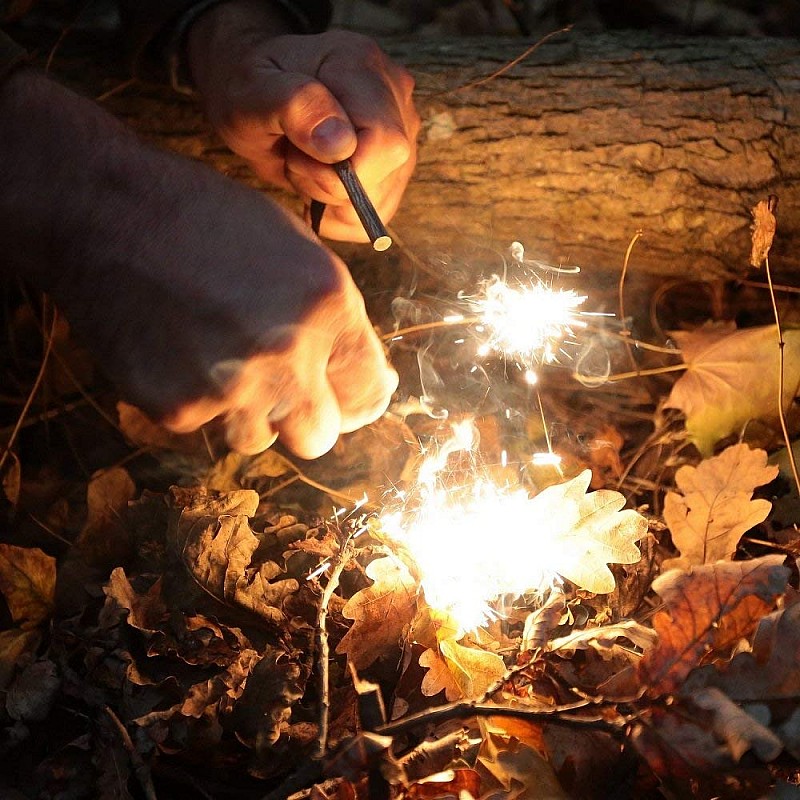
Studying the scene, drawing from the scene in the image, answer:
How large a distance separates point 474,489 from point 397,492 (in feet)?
0.61

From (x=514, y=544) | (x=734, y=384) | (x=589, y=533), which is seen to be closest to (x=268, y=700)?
(x=514, y=544)

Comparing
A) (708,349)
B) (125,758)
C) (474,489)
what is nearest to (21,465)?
(125,758)

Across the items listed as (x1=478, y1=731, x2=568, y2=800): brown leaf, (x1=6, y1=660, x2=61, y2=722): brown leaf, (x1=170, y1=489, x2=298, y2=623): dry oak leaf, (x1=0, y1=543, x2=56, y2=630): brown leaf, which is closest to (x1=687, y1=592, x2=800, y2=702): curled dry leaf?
(x1=478, y1=731, x2=568, y2=800): brown leaf

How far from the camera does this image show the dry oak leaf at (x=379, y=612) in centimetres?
150

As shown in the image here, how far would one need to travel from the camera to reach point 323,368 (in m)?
1.48

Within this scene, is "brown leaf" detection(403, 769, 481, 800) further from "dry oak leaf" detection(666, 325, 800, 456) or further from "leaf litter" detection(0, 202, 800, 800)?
"dry oak leaf" detection(666, 325, 800, 456)

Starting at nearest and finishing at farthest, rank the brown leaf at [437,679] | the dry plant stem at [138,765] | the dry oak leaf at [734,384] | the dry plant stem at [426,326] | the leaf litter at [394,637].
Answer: the leaf litter at [394,637]
the dry plant stem at [138,765]
the brown leaf at [437,679]
the dry oak leaf at [734,384]
the dry plant stem at [426,326]

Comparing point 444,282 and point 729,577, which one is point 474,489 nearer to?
point 729,577

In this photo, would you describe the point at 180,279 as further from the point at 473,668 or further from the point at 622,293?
the point at 622,293

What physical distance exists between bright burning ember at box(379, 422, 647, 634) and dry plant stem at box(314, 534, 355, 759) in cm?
13

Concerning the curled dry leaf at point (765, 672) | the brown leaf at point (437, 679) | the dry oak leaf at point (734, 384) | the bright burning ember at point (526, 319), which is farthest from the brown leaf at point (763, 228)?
the brown leaf at point (437, 679)

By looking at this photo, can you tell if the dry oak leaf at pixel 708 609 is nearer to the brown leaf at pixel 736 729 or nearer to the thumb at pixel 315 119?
the brown leaf at pixel 736 729

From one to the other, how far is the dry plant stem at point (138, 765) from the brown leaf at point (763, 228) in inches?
66.8

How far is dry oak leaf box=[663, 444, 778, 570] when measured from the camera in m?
1.59
